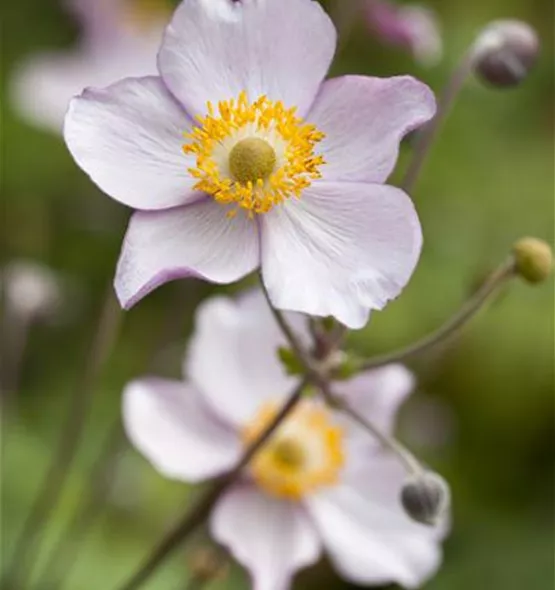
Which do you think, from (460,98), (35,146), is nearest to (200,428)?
(35,146)

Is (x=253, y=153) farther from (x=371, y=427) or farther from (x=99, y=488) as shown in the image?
(x=99, y=488)

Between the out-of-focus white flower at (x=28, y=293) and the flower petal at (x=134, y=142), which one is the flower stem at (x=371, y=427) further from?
the out-of-focus white flower at (x=28, y=293)

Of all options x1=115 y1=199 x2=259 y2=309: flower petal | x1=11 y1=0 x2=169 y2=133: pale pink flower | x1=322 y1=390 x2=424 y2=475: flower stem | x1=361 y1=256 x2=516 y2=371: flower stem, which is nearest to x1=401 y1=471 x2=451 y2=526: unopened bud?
x1=322 y1=390 x2=424 y2=475: flower stem

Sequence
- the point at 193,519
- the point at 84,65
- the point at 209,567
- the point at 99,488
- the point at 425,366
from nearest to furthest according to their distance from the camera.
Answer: the point at 193,519 → the point at 209,567 → the point at 99,488 → the point at 425,366 → the point at 84,65

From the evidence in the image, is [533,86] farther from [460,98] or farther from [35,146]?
[35,146]

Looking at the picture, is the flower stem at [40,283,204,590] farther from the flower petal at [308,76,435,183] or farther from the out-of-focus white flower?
the flower petal at [308,76,435,183]

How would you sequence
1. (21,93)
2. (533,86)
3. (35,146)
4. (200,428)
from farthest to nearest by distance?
(533,86), (35,146), (21,93), (200,428)

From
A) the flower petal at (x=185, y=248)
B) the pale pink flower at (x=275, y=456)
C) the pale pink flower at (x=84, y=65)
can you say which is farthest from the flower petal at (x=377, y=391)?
the pale pink flower at (x=84, y=65)

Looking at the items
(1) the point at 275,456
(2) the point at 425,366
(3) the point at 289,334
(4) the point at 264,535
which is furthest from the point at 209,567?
(2) the point at 425,366
